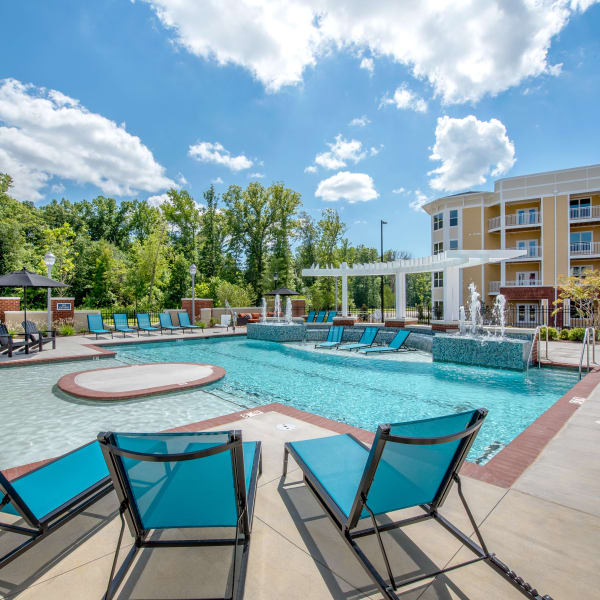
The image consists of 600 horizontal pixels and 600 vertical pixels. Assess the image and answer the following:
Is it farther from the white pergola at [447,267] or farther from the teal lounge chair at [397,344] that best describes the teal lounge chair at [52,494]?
the white pergola at [447,267]

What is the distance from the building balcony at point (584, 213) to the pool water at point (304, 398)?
78.6ft

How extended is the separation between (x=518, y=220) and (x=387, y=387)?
2737cm

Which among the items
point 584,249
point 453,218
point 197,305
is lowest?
point 197,305

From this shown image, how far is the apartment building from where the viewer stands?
26.3 m

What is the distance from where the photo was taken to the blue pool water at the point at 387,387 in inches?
229

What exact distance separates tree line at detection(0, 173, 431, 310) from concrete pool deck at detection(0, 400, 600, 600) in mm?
24394

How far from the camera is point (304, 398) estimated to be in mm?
6918

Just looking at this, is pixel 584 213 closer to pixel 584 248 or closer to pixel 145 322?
pixel 584 248

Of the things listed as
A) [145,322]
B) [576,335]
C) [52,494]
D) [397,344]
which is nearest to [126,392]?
[52,494]

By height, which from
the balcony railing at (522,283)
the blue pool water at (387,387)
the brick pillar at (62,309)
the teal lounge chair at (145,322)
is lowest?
the blue pool water at (387,387)

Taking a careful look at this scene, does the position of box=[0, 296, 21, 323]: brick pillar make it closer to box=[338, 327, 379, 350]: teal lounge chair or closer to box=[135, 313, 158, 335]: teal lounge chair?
box=[135, 313, 158, 335]: teal lounge chair

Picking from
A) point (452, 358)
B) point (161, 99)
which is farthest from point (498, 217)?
point (161, 99)

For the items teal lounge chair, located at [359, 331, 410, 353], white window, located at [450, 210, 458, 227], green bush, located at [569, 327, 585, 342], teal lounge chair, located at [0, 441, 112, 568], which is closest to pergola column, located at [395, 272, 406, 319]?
teal lounge chair, located at [359, 331, 410, 353]

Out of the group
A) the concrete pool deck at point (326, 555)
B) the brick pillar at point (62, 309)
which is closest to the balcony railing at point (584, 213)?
the concrete pool deck at point (326, 555)
